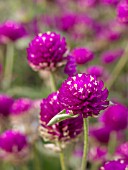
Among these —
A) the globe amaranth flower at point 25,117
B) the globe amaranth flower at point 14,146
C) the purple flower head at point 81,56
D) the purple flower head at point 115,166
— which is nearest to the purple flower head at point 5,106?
→ the globe amaranth flower at point 25,117

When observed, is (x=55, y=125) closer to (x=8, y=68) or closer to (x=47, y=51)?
(x=47, y=51)

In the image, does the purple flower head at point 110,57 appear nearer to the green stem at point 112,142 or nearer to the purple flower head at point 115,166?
the green stem at point 112,142

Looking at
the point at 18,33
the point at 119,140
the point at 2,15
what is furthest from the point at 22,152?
the point at 2,15

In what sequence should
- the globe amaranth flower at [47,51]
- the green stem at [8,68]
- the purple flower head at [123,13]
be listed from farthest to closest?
the green stem at [8,68]
the purple flower head at [123,13]
the globe amaranth flower at [47,51]

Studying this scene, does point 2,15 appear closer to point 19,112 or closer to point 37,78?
point 37,78

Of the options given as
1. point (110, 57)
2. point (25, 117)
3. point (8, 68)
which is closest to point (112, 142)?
point (25, 117)

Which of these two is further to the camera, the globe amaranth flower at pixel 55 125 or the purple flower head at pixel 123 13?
the purple flower head at pixel 123 13

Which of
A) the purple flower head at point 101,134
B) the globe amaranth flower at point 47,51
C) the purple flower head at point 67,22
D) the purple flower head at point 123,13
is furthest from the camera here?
the purple flower head at point 67,22

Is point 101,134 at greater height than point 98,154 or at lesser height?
greater

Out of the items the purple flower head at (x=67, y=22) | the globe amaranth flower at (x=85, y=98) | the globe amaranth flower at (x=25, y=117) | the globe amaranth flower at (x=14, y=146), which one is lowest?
the globe amaranth flower at (x=85, y=98)
